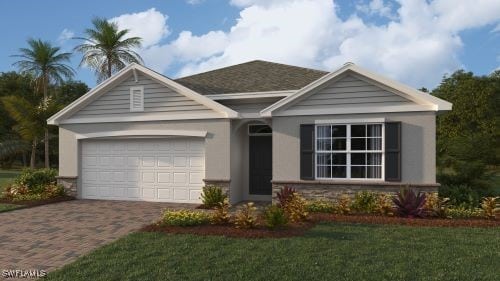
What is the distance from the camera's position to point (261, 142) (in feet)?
44.1

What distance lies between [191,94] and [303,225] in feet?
19.7

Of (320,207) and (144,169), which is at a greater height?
(144,169)

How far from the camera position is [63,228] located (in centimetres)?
874

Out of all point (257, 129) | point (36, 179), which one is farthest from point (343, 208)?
point (36, 179)

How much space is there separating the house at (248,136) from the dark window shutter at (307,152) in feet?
0.10

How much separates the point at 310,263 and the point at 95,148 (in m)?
10.3

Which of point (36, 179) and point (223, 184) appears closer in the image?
point (223, 184)

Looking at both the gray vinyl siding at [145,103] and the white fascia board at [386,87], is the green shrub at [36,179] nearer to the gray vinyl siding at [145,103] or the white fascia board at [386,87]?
the gray vinyl siding at [145,103]

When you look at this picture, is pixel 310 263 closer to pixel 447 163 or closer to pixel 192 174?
pixel 192 174

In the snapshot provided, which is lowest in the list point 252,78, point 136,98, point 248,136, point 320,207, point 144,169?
point 320,207

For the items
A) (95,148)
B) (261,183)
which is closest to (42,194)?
(95,148)

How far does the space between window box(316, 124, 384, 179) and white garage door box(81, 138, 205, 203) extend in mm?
3845

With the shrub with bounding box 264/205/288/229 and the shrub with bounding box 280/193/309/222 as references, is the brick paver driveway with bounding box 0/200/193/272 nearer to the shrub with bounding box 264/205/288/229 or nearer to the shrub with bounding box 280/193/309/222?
the shrub with bounding box 264/205/288/229

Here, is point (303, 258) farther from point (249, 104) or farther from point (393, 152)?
point (249, 104)
